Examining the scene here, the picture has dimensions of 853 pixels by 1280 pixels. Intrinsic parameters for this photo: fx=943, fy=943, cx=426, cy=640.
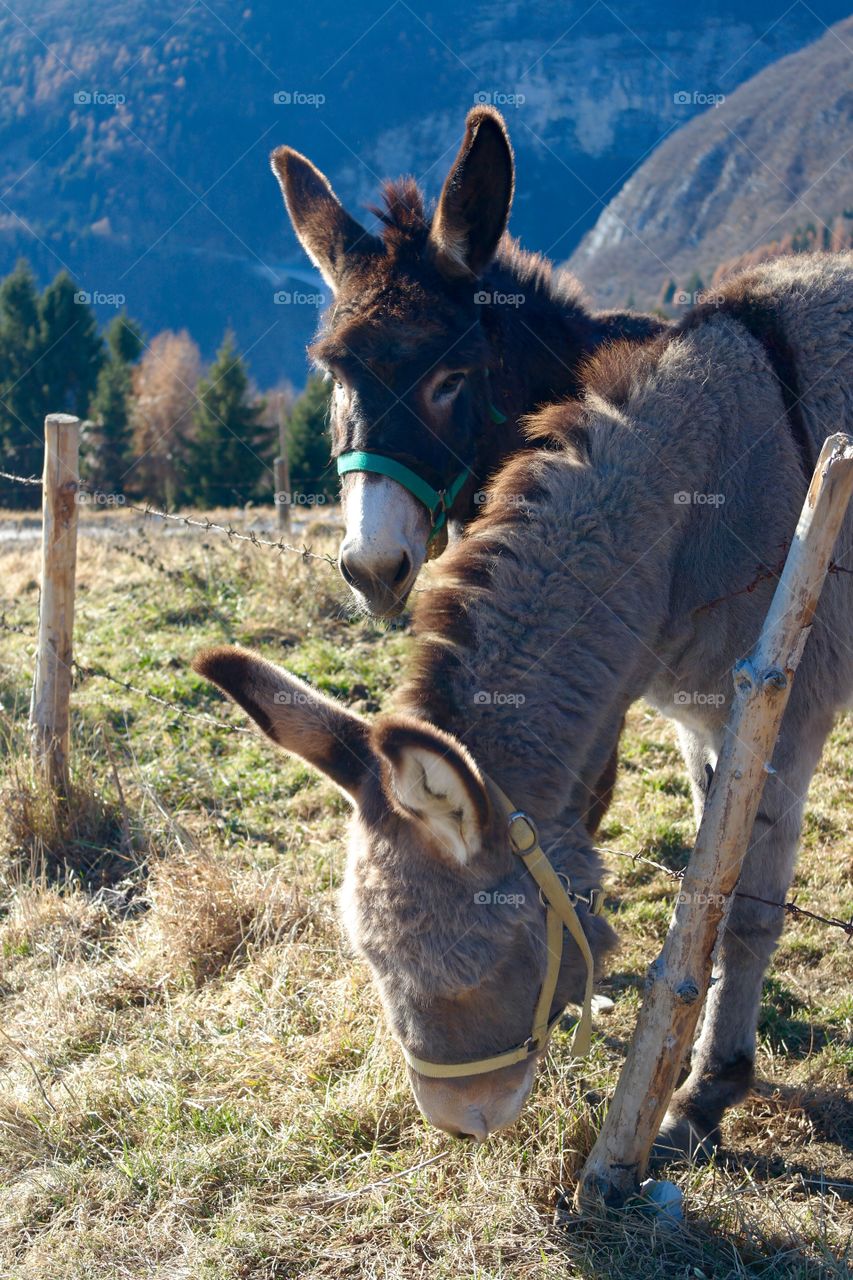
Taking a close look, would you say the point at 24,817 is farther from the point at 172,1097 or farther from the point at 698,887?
the point at 698,887

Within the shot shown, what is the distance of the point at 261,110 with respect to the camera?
369ft

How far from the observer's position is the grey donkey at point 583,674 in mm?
2080

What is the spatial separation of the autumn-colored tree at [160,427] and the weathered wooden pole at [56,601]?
2322 cm

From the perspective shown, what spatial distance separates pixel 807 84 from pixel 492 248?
207 feet

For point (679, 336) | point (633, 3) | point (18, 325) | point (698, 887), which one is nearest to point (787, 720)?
point (698, 887)

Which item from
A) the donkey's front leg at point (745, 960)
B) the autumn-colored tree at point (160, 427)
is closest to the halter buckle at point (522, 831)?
the donkey's front leg at point (745, 960)

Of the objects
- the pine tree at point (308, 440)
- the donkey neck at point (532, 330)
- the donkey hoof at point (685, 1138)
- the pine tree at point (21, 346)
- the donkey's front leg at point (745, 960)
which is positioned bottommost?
the donkey hoof at point (685, 1138)

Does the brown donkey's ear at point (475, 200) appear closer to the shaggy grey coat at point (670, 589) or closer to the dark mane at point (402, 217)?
the dark mane at point (402, 217)

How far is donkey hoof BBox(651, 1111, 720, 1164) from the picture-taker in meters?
2.68

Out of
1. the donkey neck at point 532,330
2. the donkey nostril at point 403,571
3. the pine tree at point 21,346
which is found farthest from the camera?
the pine tree at point 21,346

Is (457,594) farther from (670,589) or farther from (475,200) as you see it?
(475,200)

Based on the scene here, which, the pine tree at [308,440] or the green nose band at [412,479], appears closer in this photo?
the green nose band at [412,479]

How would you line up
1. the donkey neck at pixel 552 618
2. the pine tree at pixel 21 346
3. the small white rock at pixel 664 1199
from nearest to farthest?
the donkey neck at pixel 552 618
the small white rock at pixel 664 1199
the pine tree at pixel 21 346

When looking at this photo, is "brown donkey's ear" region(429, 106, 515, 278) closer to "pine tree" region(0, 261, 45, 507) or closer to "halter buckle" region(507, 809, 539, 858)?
"halter buckle" region(507, 809, 539, 858)
